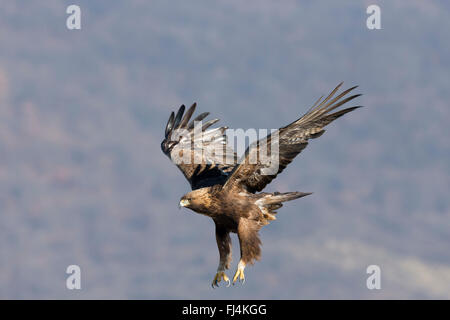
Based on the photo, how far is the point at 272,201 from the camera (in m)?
18.2

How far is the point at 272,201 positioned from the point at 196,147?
321cm

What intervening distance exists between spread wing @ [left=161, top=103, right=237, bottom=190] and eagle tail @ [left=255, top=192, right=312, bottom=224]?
6.25 feet

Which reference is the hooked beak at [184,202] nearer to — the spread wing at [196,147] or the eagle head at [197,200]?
the eagle head at [197,200]

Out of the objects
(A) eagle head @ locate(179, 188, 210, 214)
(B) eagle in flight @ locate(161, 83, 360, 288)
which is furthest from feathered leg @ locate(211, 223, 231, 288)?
(A) eagle head @ locate(179, 188, 210, 214)

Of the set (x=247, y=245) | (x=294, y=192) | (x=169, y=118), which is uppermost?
(x=169, y=118)

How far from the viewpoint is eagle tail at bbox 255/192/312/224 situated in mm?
18141

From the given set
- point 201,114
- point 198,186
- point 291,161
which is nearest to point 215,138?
point 201,114

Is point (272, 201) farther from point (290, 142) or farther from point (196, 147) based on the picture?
point (196, 147)

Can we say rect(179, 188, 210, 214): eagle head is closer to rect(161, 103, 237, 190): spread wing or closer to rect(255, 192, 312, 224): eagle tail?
rect(255, 192, 312, 224): eagle tail

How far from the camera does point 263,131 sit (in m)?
17.5

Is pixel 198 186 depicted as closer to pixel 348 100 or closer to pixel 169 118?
pixel 169 118

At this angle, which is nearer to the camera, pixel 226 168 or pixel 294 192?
pixel 294 192

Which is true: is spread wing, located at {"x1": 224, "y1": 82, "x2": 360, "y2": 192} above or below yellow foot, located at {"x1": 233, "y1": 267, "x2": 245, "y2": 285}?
above

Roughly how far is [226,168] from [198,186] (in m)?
1.33
